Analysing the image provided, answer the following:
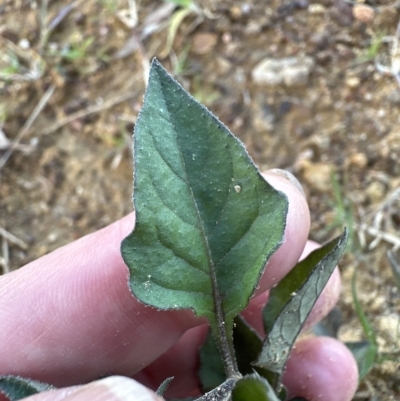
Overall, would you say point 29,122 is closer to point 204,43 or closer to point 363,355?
point 204,43

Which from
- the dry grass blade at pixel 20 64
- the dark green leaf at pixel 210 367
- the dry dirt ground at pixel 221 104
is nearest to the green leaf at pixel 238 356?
the dark green leaf at pixel 210 367

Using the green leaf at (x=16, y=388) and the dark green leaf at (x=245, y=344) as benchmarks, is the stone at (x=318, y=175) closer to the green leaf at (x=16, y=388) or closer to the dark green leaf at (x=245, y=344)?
the dark green leaf at (x=245, y=344)

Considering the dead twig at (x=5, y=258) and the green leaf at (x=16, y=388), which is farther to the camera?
the dead twig at (x=5, y=258)

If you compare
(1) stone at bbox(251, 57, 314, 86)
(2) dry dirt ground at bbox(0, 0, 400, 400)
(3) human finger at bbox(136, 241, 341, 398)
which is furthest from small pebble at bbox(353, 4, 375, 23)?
(3) human finger at bbox(136, 241, 341, 398)

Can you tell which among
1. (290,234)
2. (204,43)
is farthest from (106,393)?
(204,43)

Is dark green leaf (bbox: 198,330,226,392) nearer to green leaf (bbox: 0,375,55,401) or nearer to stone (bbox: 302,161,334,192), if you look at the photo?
green leaf (bbox: 0,375,55,401)
